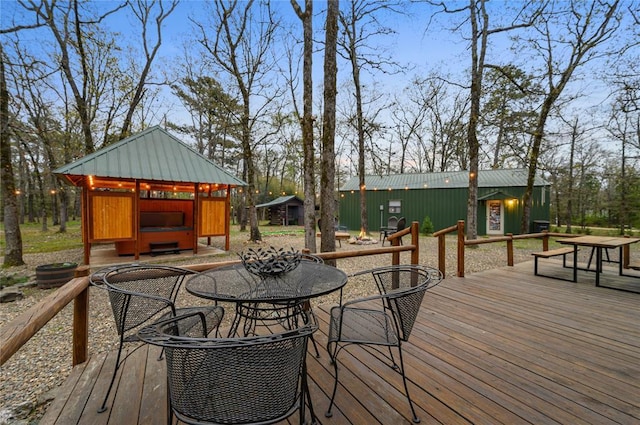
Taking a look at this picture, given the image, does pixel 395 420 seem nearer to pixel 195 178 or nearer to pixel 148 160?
pixel 195 178

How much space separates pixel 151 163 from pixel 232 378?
7.47 m

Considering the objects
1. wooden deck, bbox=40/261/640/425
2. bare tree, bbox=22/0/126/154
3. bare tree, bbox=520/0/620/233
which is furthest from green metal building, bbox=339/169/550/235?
bare tree, bbox=22/0/126/154

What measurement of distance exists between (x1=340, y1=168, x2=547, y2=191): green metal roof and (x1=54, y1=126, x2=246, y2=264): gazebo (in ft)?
32.8

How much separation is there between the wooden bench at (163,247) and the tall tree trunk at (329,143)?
16.0 feet

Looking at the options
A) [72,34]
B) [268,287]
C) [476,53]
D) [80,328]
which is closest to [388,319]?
[268,287]

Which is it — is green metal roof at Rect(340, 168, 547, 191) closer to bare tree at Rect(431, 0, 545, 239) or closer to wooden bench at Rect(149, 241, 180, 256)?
bare tree at Rect(431, 0, 545, 239)

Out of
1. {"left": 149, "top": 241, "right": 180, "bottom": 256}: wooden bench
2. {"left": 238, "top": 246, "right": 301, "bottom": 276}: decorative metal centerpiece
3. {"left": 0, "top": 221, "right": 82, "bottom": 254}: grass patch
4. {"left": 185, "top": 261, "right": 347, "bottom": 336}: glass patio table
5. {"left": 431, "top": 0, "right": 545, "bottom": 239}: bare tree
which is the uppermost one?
{"left": 431, "top": 0, "right": 545, "bottom": 239}: bare tree

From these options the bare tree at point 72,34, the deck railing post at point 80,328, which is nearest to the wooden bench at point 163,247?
the bare tree at point 72,34

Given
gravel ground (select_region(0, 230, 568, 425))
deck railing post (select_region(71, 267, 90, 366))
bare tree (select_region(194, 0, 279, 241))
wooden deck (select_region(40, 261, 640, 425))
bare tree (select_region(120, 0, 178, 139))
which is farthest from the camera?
bare tree (select_region(120, 0, 178, 139))

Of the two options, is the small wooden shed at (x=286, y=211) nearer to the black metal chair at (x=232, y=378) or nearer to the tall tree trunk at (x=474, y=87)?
the tall tree trunk at (x=474, y=87)

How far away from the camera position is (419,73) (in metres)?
12.1

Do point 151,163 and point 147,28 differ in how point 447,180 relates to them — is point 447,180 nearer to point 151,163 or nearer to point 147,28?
point 151,163

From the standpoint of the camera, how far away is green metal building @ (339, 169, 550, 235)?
1275 cm

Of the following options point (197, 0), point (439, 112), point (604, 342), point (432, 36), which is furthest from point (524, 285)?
point (439, 112)
